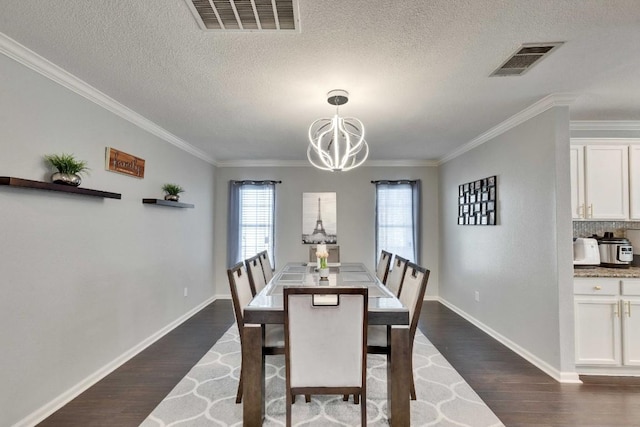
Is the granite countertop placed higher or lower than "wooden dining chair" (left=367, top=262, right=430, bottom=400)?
higher

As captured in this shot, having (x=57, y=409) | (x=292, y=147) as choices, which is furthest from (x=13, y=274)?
(x=292, y=147)

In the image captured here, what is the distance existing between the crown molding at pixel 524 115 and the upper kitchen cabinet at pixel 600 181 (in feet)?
1.51

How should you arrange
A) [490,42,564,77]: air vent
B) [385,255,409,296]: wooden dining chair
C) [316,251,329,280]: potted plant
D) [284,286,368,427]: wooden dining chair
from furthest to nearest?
[316,251,329,280]: potted plant → [385,255,409,296]: wooden dining chair → [490,42,564,77]: air vent → [284,286,368,427]: wooden dining chair

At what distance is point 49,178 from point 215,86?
1.37 meters

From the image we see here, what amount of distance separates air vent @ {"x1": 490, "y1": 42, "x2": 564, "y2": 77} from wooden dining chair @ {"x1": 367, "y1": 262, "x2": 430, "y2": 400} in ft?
5.07

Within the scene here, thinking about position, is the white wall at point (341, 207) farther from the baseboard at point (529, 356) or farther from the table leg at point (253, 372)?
the table leg at point (253, 372)

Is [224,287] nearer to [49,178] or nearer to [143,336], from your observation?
[143,336]

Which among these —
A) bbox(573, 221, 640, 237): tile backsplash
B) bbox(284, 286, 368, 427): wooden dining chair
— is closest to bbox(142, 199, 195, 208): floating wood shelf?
bbox(284, 286, 368, 427): wooden dining chair

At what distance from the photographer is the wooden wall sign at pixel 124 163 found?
2811 millimetres

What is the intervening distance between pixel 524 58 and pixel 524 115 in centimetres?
120

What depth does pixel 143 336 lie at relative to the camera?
10.9ft

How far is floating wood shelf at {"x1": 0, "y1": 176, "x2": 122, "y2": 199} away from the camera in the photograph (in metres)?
1.84

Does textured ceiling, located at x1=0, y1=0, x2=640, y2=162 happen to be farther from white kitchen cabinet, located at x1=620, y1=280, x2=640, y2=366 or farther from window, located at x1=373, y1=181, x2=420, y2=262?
window, located at x1=373, y1=181, x2=420, y2=262

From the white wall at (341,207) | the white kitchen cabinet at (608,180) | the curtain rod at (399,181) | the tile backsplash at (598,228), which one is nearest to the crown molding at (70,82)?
the white wall at (341,207)
